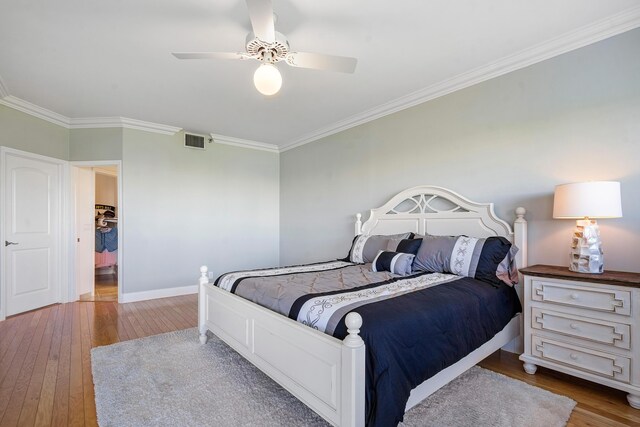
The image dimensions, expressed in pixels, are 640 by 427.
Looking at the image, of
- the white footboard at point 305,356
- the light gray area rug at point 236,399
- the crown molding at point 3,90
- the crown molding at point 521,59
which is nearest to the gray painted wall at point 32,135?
the crown molding at point 3,90

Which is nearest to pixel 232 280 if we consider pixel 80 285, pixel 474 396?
pixel 474 396

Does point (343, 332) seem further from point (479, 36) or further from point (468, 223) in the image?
point (479, 36)

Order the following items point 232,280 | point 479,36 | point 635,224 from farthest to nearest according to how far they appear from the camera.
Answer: point 232,280 → point 479,36 → point 635,224

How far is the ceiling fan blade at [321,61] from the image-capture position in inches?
84.1

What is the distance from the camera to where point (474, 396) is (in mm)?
2117

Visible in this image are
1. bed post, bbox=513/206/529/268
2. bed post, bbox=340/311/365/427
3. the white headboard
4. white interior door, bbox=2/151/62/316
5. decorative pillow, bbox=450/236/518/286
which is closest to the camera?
bed post, bbox=340/311/365/427

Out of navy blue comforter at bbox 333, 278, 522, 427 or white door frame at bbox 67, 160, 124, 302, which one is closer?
navy blue comforter at bbox 333, 278, 522, 427

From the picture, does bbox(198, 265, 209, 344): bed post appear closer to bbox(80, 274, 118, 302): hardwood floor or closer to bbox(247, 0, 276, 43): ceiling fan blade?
bbox(247, 0, 276, 43): ceiling fan blade

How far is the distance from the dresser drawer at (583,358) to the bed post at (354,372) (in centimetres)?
171

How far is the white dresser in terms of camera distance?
1988 mm

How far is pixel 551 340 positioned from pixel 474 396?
2.46ft

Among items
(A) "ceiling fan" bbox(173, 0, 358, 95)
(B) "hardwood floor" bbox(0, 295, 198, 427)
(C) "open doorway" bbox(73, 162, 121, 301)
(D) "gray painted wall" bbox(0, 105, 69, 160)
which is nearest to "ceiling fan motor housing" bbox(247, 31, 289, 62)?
(A) "ceiling fan" bbox(173, 0, 358, 95)

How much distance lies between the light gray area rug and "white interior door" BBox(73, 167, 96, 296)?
8.90ft

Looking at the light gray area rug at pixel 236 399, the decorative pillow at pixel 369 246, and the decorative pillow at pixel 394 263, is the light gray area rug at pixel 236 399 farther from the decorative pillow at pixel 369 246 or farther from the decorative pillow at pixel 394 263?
Answer: the decorative pillow at pixel 369 246
